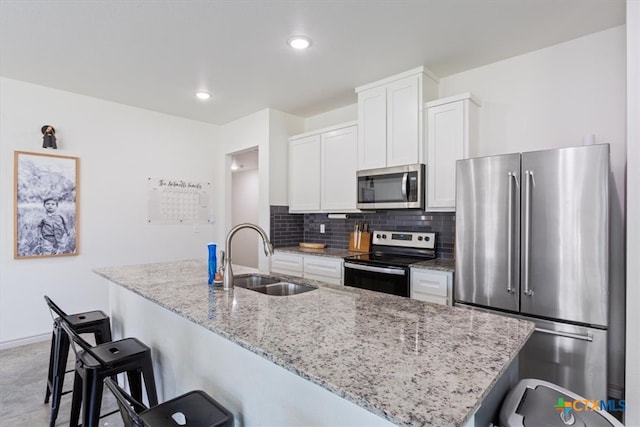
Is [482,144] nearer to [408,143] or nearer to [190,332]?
[408,143]

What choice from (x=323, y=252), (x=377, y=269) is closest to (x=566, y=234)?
(x=377, y=269)

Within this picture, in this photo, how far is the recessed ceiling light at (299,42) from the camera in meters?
2.49

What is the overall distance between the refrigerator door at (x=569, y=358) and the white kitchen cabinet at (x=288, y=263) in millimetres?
2241

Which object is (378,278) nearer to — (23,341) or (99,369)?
(99,369)

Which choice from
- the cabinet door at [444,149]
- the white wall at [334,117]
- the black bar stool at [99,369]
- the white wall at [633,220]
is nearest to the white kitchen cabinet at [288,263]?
the cabinet door at [444,149]

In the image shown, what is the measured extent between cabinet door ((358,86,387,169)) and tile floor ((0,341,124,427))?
9.29 feet

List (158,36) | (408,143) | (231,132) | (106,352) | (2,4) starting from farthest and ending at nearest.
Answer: (231,132) → (408,143) → (158,36) → (2,4) → (106,352)

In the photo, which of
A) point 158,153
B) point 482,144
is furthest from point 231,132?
point 482,144

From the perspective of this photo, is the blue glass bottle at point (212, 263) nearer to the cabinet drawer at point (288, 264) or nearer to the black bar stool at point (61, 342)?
the black bar stool at point (61, 342)

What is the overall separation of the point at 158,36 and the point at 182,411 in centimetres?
245

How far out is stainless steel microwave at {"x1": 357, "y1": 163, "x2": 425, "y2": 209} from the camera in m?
2.99

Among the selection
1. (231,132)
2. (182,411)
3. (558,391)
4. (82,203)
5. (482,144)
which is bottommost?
(182,411)

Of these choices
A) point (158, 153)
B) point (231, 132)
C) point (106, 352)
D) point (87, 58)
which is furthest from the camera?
point (231, 132)

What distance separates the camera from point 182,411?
3.99 feet
